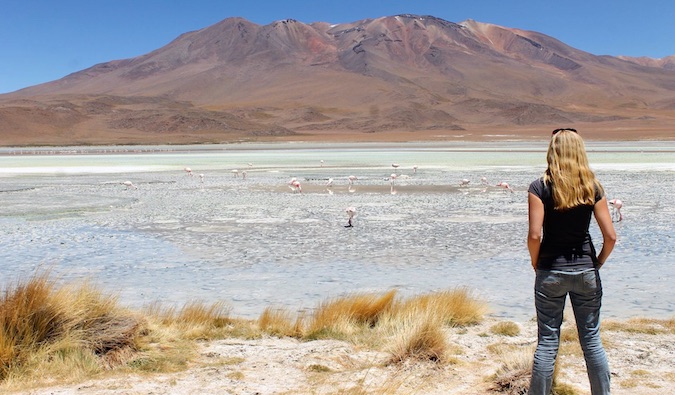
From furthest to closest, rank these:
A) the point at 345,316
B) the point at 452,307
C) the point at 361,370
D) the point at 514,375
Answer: the point at 452,307 < the point at 345,316 < the point at 361,370 < the point at 514,375

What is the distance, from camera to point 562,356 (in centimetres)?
523

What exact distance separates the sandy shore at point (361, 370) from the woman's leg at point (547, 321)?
0.67 m

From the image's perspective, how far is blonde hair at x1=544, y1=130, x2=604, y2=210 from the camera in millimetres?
3658

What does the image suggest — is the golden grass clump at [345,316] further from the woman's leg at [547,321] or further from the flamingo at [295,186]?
the flamingo at [295,186]

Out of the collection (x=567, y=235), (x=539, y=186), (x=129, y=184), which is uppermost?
(x=539, y=186)

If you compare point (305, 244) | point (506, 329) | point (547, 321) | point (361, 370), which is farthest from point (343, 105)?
point (547, 321)

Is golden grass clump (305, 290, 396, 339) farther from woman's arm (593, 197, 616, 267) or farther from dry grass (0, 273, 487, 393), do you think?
woman's arm (593, 197, 616, 267)

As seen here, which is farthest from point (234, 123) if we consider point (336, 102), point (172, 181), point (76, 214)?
point (76, 214)

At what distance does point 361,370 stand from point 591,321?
1649 millimetres

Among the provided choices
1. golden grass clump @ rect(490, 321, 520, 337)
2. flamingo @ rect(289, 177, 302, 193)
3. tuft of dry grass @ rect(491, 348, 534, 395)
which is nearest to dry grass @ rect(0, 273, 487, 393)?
golden grass clump @ rect(490, 321, 520, 337)

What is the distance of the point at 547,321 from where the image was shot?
3871 millimetres

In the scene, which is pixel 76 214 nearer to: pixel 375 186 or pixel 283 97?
pixel 375 186

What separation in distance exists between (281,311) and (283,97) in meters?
149

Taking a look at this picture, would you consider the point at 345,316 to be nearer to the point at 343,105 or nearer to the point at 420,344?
the point at 420,344
